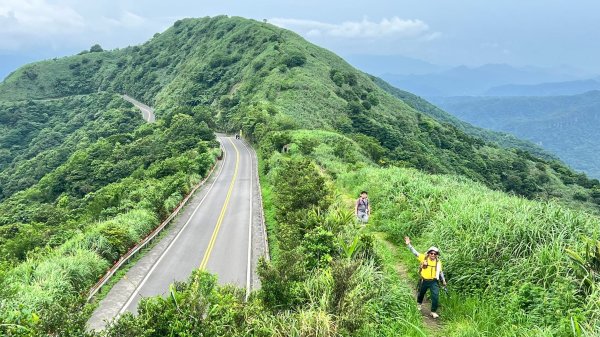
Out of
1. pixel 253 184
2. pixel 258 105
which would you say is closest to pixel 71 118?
pixel 258 105

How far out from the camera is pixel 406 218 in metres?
17.1

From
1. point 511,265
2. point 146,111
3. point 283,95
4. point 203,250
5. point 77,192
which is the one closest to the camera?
point 511,265

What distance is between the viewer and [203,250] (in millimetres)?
24641

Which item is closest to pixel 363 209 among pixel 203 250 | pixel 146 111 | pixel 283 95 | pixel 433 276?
pixel 433 276

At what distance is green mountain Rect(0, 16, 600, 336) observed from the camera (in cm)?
973

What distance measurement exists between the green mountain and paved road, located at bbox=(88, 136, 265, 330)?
1.54m

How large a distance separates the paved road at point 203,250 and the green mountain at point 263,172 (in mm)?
1544

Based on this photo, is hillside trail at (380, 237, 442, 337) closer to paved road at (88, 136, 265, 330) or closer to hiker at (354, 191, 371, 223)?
hiker at (354, 191, 371, 223)

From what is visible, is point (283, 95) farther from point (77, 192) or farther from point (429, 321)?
point (429, 321)

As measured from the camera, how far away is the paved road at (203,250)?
19422 mm

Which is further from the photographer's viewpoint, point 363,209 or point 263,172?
point 263,172

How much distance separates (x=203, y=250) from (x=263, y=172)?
21922mm

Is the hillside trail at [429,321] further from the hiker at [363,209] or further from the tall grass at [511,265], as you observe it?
the hiker at [363,209]

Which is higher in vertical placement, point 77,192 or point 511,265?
point 511,265
